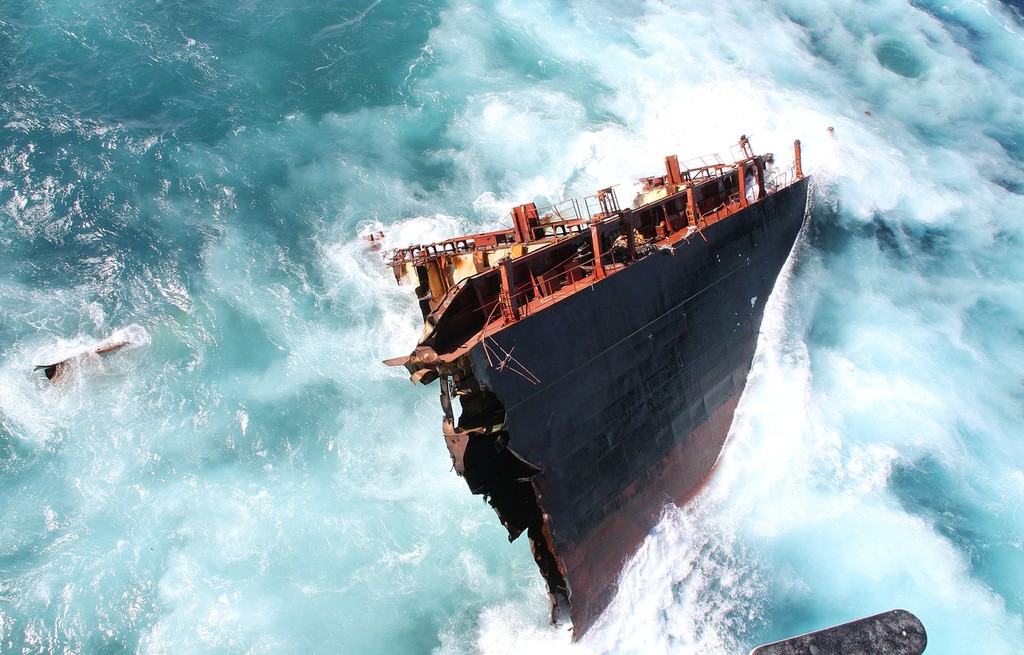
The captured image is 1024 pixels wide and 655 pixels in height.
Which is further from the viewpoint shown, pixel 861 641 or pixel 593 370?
pixel 593 370

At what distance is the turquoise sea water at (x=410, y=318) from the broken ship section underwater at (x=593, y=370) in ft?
4.31

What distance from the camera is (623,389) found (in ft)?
38.9

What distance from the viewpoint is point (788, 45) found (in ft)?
96.1

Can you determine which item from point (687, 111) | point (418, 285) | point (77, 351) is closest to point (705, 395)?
point (418, 285)

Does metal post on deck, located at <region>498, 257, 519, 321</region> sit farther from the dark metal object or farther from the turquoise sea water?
the dark metal object

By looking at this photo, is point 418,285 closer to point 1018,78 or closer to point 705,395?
point 705,395

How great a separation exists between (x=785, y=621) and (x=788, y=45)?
28.6 m

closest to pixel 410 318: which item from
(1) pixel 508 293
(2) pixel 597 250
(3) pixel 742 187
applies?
(2) pixel 597 250

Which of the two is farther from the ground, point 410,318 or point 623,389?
point 410,318

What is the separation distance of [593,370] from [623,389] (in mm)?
1051

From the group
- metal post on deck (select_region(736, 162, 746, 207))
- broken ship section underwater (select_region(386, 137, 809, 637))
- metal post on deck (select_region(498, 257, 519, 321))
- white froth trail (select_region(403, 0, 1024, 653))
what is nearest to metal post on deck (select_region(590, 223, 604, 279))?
broken ship section underwater (select_region(386, 137, 809, 637))

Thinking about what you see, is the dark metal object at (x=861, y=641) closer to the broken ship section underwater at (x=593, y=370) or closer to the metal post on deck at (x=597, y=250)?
the broken ship section underwater at (x=593, y=370)

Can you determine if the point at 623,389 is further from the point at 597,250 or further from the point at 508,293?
the point at 508,293

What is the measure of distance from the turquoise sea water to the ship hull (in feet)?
3.45
